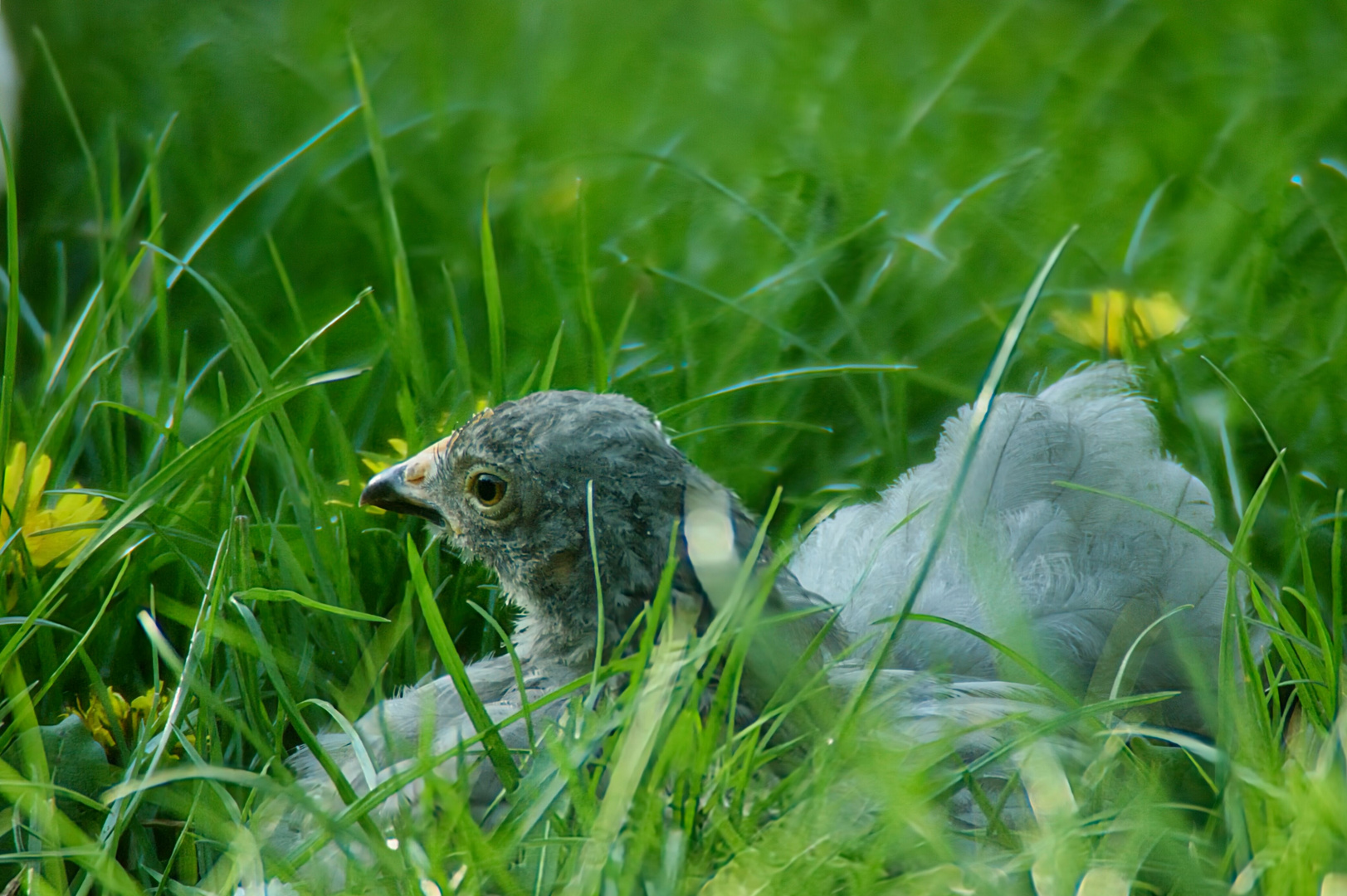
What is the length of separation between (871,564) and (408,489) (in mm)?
758

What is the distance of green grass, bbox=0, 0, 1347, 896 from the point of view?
144 cm

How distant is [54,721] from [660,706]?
101cm

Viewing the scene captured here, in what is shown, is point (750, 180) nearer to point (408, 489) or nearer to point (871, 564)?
point (408, 489)

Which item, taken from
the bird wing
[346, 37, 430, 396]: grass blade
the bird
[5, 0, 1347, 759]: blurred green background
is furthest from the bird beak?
the bird wing

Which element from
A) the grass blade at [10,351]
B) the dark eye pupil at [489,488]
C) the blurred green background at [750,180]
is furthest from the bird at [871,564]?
the grass blade at [10,351]

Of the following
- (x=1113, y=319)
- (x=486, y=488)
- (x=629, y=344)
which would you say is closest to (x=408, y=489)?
(x=486, y=488)

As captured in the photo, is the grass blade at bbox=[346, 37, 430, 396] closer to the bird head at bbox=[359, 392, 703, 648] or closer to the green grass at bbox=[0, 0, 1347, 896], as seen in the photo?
the green grass at bbox=[0, 0, 1347, 896]

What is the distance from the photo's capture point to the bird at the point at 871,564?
5.82ft

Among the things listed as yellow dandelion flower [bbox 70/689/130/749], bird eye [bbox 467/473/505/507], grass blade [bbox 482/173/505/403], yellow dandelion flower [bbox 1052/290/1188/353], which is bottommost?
yellow dandelion flower [bbox 70/689/130/749]

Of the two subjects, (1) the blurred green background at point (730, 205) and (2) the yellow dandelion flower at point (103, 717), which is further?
(1) the blurred green background at point (730, 205)

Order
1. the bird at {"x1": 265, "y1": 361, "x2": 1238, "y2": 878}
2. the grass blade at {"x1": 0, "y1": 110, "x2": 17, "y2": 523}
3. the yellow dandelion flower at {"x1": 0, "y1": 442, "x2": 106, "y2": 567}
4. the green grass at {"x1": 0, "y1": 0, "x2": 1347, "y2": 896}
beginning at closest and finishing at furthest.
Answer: the green grass at {"x1": 0, "y1": 0, "x2": 1347, "y2": 896}
the bird at {"x1": 265, "y1": 361, "x2": 1238, "y2": 878}
the grass blade at {"x1": 0, "y1": 110, "x2": 17, "y2": 523}
the yellow dandelion flower at {"x1": 0, "y1": 442, "x2": 106, "y2": 567}

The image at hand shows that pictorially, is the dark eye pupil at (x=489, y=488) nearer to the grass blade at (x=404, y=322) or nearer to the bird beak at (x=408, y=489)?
the bird beak at (x=408, y=489)

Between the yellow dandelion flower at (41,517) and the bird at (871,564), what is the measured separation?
46cm

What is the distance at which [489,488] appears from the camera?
1.94m
